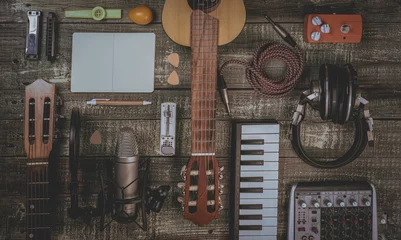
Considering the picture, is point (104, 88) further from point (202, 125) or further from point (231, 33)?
point (231, 33)

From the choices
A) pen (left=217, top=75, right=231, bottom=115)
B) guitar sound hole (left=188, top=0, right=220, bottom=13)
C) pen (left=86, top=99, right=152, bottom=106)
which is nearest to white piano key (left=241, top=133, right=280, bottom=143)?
pen (left=217, top=75, right=231, bottom=115)

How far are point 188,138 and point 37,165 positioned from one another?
3.00 feet

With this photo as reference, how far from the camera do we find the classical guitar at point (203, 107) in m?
1.91

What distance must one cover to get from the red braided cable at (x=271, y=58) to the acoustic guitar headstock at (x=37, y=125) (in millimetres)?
1087

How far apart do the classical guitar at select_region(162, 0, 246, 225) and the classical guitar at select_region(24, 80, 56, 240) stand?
0.81 meters

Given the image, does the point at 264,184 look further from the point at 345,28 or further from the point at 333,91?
the point at 345,28

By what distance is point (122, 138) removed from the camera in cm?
187

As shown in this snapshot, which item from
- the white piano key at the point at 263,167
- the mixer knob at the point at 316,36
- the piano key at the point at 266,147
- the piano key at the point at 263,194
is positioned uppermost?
the mixer knob at the point at 316,36

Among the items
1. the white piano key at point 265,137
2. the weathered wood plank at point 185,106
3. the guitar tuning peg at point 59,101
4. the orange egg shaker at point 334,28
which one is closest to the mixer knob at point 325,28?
the orange egg shaker at point 334,28

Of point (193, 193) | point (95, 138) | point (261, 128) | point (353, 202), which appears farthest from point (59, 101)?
point (353, 202)

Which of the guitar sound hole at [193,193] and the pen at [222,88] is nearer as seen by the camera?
the guitar sound hole at [193,193]

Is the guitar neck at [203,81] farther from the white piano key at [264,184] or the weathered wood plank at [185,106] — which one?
the white piano key at [264,184]

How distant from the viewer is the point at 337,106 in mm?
1912

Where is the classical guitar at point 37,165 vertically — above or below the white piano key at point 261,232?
above
